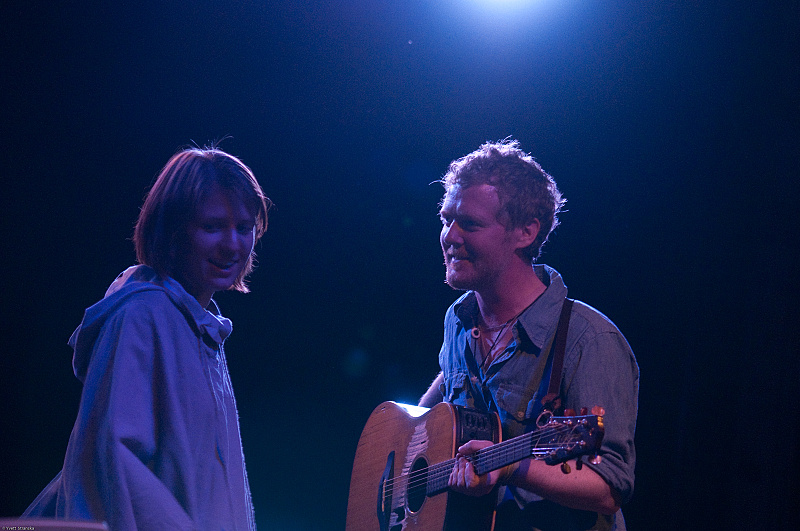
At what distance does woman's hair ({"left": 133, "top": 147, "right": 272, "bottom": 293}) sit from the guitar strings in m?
1.31

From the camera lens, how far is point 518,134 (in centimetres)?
405

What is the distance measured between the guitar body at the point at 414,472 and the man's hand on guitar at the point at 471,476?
7 cm

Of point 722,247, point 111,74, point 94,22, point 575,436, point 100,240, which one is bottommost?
point 575,436

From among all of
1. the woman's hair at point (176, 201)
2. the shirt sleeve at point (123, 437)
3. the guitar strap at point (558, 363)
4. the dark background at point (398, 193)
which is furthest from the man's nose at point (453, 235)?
the dark background at point (398, 193)

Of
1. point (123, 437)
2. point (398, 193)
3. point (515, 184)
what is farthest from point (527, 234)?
point (123, 437)

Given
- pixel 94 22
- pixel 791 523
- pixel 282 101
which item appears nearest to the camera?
pixel 791 523

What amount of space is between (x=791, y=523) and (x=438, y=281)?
8.17 feet

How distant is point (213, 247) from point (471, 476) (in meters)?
1.35

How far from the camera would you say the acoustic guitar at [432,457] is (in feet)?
6.01

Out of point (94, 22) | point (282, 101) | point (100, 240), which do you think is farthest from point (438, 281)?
point (94, 22)

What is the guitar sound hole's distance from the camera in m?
2.26

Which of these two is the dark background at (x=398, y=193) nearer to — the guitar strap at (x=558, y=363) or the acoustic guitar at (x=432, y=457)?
the acoustic guitar at (x=432, y=457)

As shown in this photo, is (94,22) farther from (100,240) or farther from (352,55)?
(352,55)

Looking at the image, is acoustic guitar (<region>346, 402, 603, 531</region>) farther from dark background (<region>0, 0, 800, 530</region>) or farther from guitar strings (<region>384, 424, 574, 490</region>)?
dark background (<region>0, 0, 800, 530</region>)
